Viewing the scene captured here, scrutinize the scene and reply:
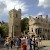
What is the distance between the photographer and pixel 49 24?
4067 inches

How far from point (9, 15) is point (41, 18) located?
Answer: 22917 millimetres

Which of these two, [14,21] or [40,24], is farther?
[14,21]

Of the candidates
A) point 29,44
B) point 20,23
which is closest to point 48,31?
point 20,23

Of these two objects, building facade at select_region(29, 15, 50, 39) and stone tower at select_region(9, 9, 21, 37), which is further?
stone tower at select_region(9, 9, 21, 37)

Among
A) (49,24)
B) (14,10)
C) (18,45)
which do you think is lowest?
(18,45)

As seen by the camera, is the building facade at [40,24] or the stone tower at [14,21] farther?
the stone tower at [14,21]

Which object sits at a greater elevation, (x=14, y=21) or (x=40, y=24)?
(x=14, y=21)

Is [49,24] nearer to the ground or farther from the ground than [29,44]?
farther from the ground

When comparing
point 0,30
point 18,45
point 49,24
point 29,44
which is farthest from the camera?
point 49,24

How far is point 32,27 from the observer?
96750 mm

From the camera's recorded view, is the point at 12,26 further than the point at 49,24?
Yes

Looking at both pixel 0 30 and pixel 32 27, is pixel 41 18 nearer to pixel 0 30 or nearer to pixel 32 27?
pixel 32 27

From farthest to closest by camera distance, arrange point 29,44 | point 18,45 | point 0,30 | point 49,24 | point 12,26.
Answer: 1. point 12,26
2. point 49,24
3. point 0,30
4. point 29,44
5. point 18,45

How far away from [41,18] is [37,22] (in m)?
3.58
